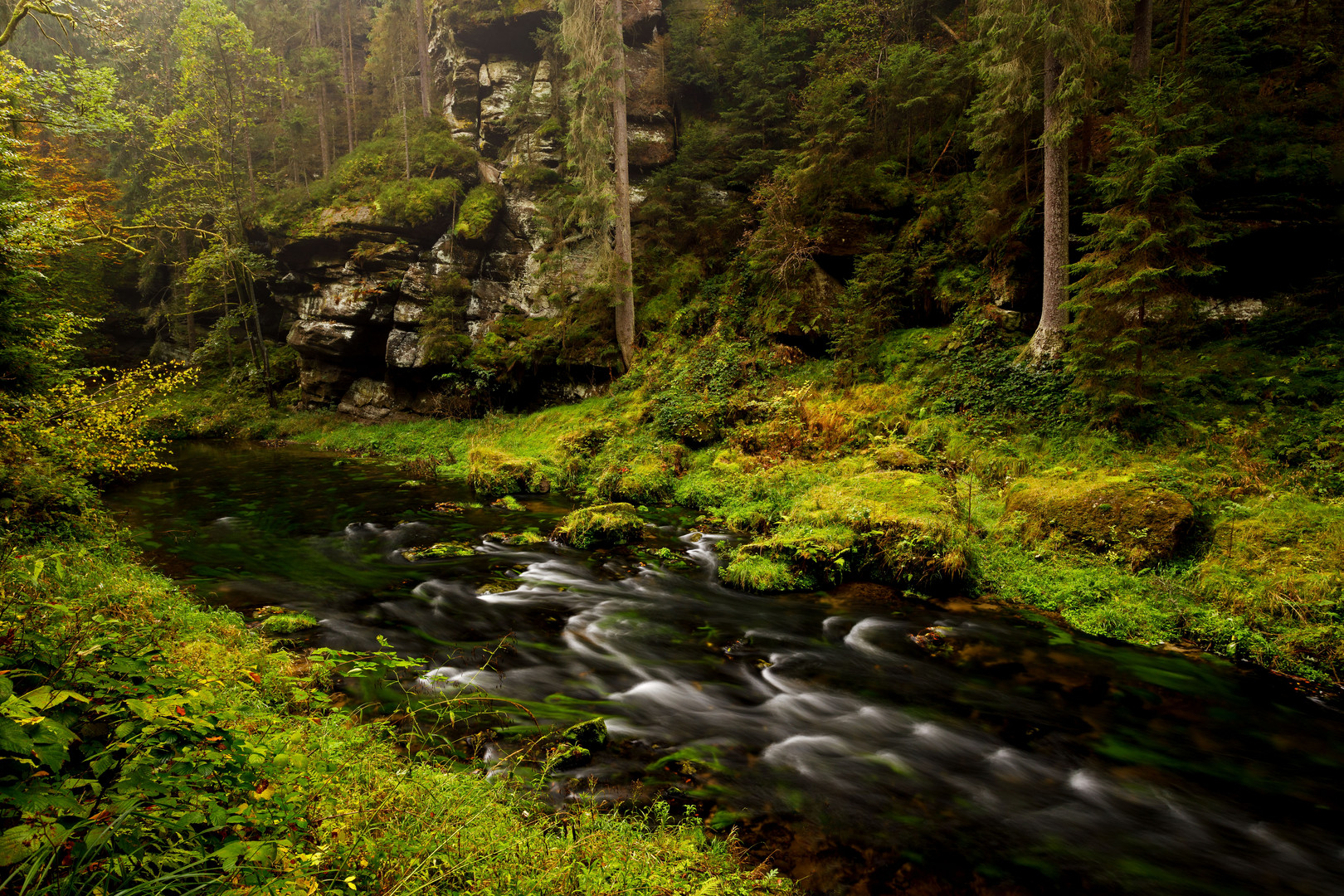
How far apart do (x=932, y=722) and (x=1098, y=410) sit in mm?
7622

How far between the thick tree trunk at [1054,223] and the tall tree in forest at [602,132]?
11.6 m

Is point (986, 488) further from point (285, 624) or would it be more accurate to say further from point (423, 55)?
point (423, 55)

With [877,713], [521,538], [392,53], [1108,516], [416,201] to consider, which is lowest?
[877,713]

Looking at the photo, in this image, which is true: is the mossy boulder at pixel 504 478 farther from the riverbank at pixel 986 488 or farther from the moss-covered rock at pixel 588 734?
the moss-covered rock at pixel 588 734

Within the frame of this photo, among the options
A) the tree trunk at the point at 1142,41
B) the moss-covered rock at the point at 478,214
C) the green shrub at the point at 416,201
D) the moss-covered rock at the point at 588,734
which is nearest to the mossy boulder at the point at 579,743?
the moss-covered rock at the point at 588,734

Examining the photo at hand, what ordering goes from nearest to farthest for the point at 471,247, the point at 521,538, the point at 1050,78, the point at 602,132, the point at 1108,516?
1. the point at 1108,516
2. the point at 521,538
3. the point at 1050,78
4. the point at 602,132
5. the point at 471,247

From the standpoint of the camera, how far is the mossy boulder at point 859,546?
766cm

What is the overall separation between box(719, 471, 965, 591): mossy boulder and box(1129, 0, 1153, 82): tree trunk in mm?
10113

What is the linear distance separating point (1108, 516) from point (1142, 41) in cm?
1063


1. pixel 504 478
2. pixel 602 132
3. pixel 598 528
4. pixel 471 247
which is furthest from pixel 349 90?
pixel 598 528

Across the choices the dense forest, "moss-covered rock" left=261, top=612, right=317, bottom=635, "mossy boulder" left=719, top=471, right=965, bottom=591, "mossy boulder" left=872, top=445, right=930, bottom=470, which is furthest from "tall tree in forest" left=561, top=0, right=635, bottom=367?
"moss-covered rock" left=261, top=612, right=317, bottom=635

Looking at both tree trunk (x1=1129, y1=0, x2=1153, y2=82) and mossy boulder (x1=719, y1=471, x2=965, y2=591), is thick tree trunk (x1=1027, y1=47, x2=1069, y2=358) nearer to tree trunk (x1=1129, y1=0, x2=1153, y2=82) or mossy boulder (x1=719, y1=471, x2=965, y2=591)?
tree trunk (x1=1129, y1=0, x2=1153, y2=82)

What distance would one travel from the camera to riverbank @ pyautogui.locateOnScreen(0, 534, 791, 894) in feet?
5.90

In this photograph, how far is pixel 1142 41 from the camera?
11.7 metres
